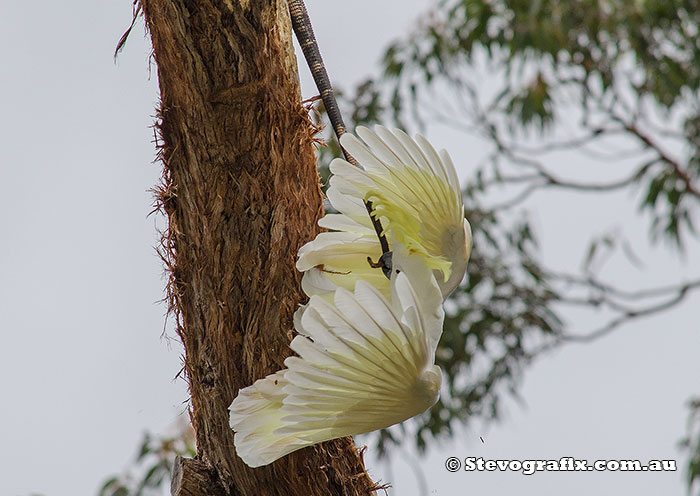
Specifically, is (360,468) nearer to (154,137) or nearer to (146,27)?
(154,137)

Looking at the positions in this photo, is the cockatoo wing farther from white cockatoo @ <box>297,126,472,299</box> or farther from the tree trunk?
the tree trunk

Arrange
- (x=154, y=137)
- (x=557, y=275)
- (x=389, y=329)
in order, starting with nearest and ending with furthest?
(x=389, y=329) < (x=154, y=137) < (x=557, y=275)

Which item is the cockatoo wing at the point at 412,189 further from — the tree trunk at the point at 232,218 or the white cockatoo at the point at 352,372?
the tree trunk at the point at 232,218

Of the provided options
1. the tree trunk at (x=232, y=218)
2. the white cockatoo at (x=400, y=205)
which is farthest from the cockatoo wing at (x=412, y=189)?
the tree trunk at (x=232, y=218)

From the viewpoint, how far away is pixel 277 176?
0.93 metres

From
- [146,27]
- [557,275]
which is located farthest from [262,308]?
[557,275]

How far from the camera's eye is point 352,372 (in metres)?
0.76

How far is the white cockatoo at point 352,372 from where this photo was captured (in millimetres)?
731

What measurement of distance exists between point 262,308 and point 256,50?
0.28 metres

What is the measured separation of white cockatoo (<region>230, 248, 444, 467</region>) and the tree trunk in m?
0.09

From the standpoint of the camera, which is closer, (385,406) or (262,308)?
(385,406)

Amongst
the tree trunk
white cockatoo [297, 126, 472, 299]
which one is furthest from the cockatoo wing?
the tree trunk

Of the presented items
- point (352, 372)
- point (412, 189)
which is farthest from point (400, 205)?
point (352, 372)

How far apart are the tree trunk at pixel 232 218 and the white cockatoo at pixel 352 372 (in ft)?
0.29
